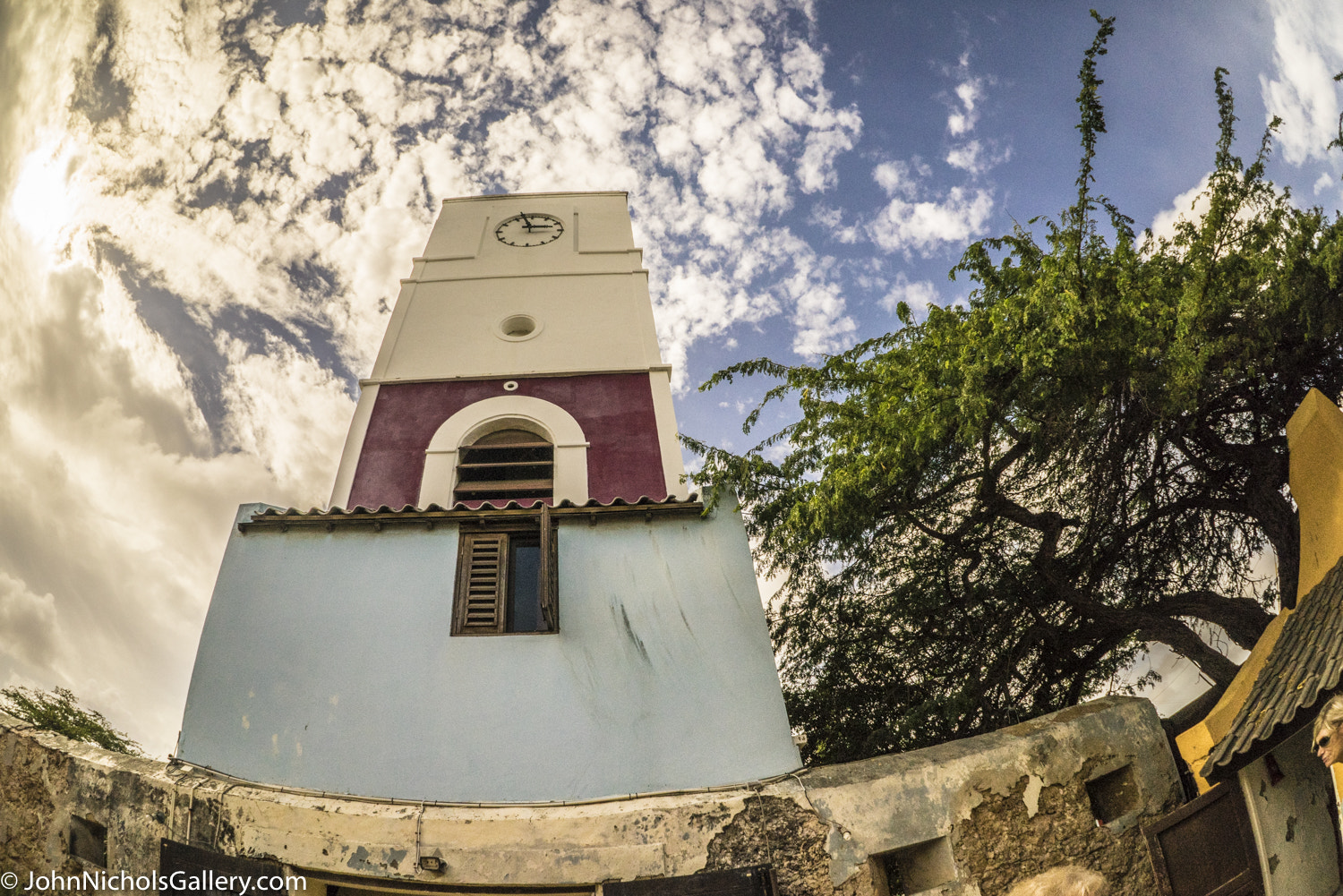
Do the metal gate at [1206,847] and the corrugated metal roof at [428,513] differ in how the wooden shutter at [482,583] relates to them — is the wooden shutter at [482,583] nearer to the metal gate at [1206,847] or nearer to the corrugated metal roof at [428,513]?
the corrugated metal roof at [428,513]

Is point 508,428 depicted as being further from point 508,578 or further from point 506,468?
point 508,578

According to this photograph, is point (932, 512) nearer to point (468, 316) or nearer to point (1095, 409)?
point (1095, 409)

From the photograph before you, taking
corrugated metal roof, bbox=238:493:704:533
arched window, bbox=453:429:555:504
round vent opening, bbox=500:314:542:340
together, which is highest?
round vent opening, bbox=500:314:542:340

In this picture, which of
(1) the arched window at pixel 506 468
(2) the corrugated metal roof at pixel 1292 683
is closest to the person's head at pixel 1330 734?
(2) the corrugated metal roof at pixel 1292 683

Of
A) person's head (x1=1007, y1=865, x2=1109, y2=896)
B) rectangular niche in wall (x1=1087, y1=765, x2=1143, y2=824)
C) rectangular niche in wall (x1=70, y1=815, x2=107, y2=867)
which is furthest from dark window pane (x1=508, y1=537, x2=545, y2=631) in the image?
rectangular niche in wall (x1=1087, y1=765, x2=1143, y2=824)

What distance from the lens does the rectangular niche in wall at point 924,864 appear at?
5.55 meters

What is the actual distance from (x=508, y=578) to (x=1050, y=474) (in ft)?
18.7

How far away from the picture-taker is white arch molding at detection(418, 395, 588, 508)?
29.6ft

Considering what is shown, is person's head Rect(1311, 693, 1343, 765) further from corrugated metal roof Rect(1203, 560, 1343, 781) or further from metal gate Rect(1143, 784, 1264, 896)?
metal gate Rect(1143, 784, 1264, 896)

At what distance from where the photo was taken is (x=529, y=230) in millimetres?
13539

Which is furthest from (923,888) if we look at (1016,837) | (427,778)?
(427,778)

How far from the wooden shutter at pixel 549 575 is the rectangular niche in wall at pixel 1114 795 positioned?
4.31 metres

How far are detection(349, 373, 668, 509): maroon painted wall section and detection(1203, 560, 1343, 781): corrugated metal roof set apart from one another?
216 inches

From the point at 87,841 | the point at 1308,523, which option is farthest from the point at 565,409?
the point at 1308,523
